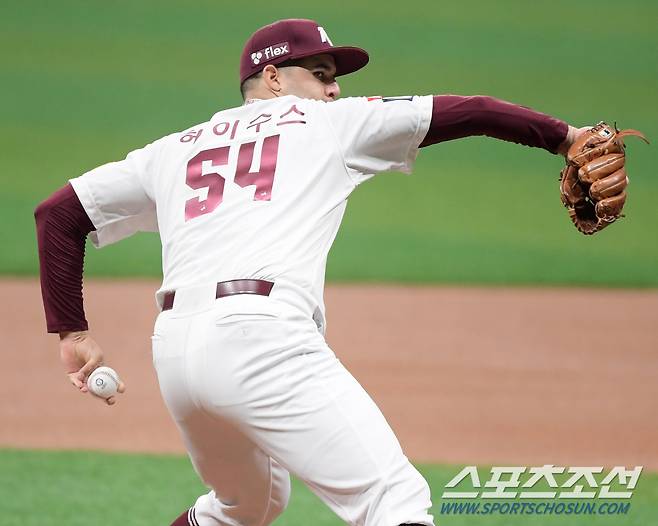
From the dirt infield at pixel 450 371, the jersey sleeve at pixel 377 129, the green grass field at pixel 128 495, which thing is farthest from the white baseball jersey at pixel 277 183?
the dirt infield at pixel 450 371

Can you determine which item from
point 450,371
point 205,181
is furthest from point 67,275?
point 450,371

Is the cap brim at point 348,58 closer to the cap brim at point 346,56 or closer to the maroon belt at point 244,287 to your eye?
the cap brim at point 346,56

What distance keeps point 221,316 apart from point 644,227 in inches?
406

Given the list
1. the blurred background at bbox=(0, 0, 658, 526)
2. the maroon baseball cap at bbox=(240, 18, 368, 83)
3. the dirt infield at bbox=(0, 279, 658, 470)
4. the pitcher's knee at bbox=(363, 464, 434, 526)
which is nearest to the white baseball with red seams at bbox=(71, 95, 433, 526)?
the pitcher's knee at bbox=(363, 464, 434, 526)

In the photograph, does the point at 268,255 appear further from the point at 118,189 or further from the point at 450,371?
the point at 450,371

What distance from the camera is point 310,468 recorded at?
2.74 m

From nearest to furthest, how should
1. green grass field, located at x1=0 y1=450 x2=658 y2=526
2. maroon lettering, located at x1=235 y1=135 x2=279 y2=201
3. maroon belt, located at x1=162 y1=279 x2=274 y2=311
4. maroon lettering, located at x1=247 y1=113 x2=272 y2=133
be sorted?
1. maroon belt, located at x1=162 y1=279 x2=274 y2=311
2. maroon lettering, located at x1=235 y1=135 x2=279 y2=201
3. maroon lettering, located at x1=247 y1=113 x2=272 y2=133
4. green grass field, located at x1=0 y1=450 x2=658 y2=526

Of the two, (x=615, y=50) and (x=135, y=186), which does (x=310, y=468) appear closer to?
(x=135, y=186)

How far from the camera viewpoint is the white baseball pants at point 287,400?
271 cm

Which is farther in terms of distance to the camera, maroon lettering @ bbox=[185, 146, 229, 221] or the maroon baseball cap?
the maroon baseball cap

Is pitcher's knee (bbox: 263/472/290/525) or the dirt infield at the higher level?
pitcher's knee (bbox: 263/472/290/525)

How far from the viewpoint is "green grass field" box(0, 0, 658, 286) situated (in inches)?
439

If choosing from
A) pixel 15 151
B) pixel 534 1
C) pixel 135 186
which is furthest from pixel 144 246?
pixel 534 1

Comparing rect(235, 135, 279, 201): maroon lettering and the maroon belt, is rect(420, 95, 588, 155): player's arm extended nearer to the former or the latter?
rect(235, 135, 279, 201): maroon lettering
